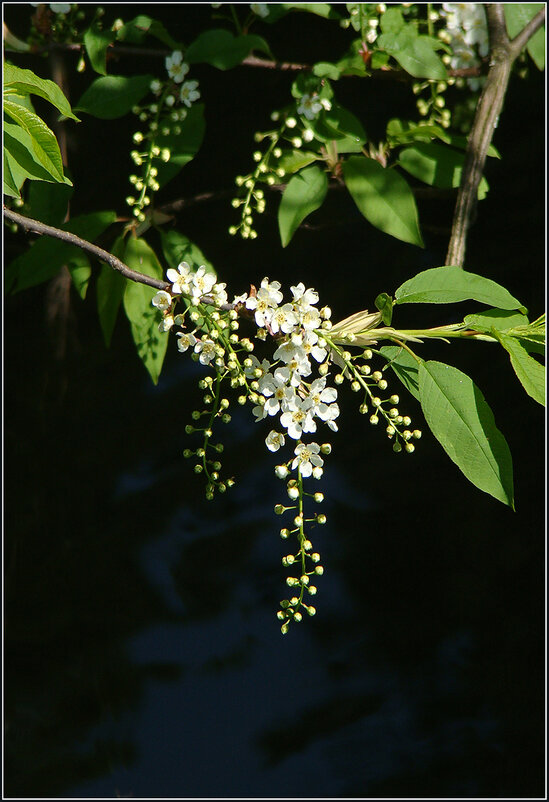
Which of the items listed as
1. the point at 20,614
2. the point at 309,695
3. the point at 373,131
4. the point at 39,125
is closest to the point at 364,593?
the point at 309,695

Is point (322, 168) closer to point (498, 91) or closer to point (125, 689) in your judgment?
point (498, 91)

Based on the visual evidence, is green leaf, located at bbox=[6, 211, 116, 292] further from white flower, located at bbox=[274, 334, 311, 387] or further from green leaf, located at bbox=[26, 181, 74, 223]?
white flower, located at bbox=[274, 334, 311, 387]

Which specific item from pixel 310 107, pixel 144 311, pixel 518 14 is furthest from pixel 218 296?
pixel 518 14

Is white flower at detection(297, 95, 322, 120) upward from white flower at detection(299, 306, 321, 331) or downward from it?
upward

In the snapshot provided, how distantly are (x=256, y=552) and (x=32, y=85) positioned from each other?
3.84 ft

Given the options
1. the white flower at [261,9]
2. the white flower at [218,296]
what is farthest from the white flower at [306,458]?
the white flower at [261,9]

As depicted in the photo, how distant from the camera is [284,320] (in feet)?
2.72

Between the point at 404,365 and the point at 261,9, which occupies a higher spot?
the point at 261,9

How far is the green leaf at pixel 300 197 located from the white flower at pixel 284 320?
0.41 metres

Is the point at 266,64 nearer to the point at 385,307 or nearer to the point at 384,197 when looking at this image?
the point at 384,197

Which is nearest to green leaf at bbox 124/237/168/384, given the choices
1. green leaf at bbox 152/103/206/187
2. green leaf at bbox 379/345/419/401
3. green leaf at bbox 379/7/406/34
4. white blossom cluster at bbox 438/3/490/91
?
green leaf at bbox 152/103/206/187

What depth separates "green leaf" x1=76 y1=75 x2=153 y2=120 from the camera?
1186mm

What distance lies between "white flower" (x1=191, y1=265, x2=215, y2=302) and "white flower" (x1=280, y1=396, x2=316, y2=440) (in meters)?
0.18

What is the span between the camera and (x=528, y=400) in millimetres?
1500
